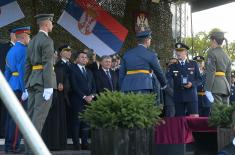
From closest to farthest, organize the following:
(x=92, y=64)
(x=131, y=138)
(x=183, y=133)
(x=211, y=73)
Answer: (x=131, y=138) → (x=183, y=133) → (x=211, y=73) → (x=92, y=64)

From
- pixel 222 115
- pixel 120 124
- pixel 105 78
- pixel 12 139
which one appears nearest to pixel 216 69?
pixel 222 115

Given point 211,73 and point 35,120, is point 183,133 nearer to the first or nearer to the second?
point 211,73

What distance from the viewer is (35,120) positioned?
6.28m

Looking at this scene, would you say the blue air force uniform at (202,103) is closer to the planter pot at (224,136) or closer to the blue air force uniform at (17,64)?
the planter pot at (224,136)

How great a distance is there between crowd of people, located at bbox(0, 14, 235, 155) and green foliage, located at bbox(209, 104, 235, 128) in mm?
807

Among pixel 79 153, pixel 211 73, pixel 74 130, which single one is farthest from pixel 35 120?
pixel 211 73

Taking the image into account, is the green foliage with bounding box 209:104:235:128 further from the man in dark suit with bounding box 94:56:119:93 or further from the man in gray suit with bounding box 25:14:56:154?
the man in gray suit with bounding box 25:14:56:154

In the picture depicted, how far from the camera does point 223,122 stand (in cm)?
714

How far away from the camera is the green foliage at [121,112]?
554cm

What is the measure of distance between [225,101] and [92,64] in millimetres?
2279

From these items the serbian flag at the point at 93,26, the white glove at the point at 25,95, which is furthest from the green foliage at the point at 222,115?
the serbian flag at the point at 93,26

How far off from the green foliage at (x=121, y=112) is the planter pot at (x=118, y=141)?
0.07 metres

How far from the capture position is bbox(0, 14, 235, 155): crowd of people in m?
6.39

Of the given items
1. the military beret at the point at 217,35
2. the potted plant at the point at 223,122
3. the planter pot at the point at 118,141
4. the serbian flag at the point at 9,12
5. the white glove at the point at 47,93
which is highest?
the serbian flag at the point at 9,12
